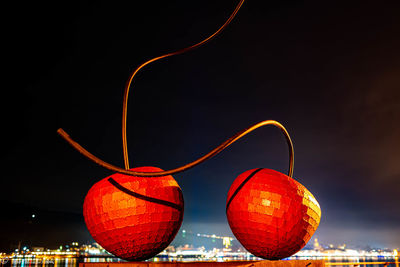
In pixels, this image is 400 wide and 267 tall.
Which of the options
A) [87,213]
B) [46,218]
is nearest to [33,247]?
[46,218]

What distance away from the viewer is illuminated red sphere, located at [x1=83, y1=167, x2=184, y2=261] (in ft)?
15.7

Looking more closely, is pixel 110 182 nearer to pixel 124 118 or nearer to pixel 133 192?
pixel 133 192

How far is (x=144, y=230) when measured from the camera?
15.9ft

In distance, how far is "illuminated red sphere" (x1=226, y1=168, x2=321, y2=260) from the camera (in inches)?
192

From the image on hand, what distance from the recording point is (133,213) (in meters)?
4.75

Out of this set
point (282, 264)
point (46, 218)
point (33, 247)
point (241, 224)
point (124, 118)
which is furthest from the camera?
point (33, 247)

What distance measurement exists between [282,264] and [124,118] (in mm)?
3492

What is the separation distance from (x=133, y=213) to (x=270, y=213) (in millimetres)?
2092

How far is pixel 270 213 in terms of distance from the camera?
4.85m

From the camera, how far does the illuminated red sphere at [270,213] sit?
192 inches

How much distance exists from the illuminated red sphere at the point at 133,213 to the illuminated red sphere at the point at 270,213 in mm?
1047

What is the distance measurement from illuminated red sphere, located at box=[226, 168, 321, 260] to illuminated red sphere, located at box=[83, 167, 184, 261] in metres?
1.05

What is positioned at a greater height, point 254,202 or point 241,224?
point 254,202

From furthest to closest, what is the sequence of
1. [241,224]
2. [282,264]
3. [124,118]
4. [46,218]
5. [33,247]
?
1. [33,247]
2. [46,218]
3. [124,118]
4. [241,224]
5. [282,264]
